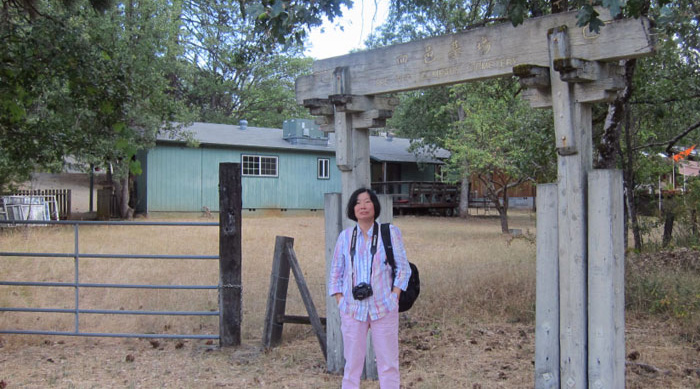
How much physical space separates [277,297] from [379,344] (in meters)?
2.61

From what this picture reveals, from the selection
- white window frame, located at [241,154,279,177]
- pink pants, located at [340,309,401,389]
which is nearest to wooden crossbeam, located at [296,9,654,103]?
pink pants, located at [340,309,401,389]

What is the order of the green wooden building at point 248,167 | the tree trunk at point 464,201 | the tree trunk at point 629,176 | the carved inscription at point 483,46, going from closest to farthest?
the carved inscription at point 483,46 < the tree trunk at point 629,176 < the green wooden building at point 248,167 < the tree trunk at point 464,201

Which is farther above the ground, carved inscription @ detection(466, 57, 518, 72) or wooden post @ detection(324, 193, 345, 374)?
carved inscription @ detection(466, 57, 518, 72)

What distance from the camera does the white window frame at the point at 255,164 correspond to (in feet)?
89.1

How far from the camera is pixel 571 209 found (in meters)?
4.64

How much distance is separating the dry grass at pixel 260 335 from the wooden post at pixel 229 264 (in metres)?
0.22

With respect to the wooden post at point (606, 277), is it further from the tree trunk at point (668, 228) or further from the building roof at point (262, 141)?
the building roof at point (262, 141)

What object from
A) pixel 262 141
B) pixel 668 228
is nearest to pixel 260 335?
pixel 668 228

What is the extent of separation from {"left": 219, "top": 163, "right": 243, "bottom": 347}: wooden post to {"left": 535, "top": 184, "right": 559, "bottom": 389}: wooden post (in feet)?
10.6

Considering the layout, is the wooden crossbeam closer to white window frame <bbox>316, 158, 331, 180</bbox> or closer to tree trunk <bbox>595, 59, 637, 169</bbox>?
tree trunk <bbox>595, 59, 637, 169</bbox>

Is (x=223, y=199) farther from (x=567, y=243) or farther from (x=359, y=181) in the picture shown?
(x=567, y=243)

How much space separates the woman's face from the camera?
14.7 ft

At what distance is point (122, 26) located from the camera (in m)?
19.7

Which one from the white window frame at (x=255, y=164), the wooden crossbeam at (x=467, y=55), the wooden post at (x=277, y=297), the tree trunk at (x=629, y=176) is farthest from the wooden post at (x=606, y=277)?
the white window frame at (x=255, y=164)
